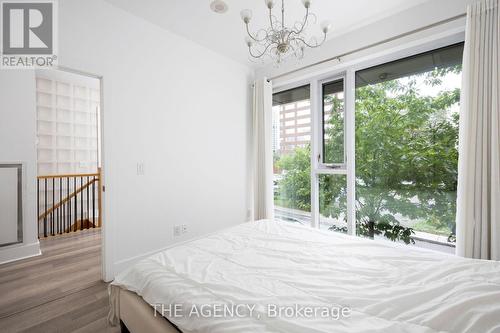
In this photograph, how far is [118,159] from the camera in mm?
2330

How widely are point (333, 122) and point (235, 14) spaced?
A: 1.71 m

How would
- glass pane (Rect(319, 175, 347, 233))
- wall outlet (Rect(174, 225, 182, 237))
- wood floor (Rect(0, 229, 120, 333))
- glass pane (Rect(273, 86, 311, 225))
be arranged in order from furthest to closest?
glass pane (Rect(273, 86, 311, 225)) → glass pane (Rect(319, 175, 347, 233)) → wall outlet (Rect(174, 225, 182, 237)) → wood floor (Rect(0, 229, 120, 333))

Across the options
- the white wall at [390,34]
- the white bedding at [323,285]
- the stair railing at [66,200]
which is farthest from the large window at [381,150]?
the stair railing at [66,200]

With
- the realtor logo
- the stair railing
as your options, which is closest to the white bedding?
the realtor logo

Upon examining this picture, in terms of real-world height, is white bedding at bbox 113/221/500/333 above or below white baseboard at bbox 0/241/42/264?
above

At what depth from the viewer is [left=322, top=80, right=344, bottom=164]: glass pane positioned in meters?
2.92

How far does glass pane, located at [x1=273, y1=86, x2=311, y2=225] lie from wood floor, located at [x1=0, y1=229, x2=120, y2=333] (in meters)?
2.50

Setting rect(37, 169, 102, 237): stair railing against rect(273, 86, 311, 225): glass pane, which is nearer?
rect(273, 86, 311, 225): glass pane

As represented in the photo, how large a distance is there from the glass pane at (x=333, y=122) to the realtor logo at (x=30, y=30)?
2941 mm

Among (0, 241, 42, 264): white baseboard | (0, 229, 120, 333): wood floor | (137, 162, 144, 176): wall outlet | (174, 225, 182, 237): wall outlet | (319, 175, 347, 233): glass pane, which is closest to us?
(0, 229, 120, 333): wood floor

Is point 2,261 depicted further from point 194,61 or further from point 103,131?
point 194,61

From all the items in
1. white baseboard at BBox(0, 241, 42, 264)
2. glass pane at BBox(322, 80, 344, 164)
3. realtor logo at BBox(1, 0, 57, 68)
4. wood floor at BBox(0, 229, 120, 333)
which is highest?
realtor logo at BBox(1, 0, 57, 68)

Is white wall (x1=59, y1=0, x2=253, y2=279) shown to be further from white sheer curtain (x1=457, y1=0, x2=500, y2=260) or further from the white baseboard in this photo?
white sheer curtain (x1=457, y1=0, x2=500, y2=260)

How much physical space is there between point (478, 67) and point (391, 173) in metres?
1.17
